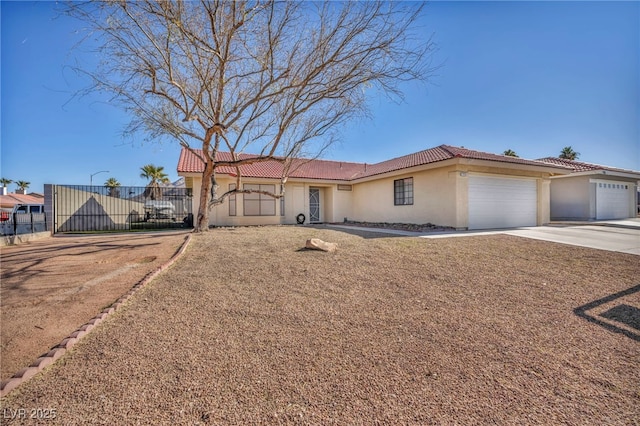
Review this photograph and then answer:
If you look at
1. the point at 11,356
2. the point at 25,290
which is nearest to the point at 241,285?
the point at 11,356

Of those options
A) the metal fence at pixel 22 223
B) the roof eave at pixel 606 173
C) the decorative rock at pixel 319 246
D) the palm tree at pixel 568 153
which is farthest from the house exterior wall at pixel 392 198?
the palm tree at pixel 568 153

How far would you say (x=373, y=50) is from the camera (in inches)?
253

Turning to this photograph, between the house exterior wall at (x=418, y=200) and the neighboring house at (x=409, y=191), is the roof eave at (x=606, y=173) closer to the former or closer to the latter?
the neighboring house at (x=409, y=191)

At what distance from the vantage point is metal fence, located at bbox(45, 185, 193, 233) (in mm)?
12406

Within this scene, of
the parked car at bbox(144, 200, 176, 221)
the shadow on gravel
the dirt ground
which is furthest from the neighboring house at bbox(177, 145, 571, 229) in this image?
the shadow on gravel

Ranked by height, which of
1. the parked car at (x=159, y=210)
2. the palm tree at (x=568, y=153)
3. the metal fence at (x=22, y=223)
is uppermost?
the palm tree at (x=568, y=153)

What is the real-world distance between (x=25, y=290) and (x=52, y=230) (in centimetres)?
962

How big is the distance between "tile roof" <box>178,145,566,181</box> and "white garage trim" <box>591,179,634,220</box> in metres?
4.91

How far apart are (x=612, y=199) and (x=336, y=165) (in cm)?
1635

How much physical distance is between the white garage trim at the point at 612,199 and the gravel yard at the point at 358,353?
1435 cm

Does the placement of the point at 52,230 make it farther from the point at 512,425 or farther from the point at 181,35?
the point at 512,425

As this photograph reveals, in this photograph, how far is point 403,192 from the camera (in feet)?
46.6

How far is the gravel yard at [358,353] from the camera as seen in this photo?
1959 millimetres

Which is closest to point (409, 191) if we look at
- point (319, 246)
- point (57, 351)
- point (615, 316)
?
point (319, 246)
